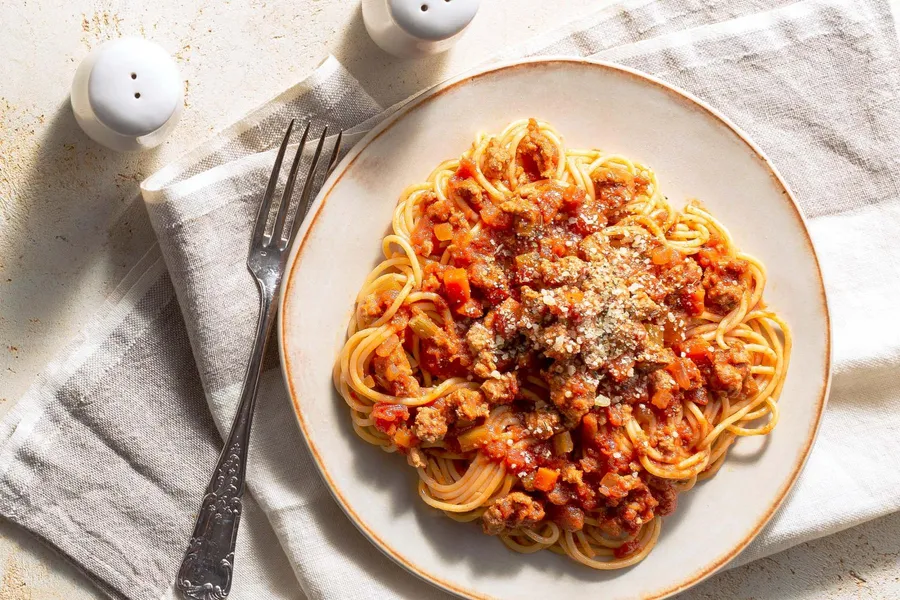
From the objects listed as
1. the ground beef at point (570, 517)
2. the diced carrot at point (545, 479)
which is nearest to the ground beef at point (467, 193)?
the diced carrot at point (545, 479)

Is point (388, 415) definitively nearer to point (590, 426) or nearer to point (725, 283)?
point (590, 426)

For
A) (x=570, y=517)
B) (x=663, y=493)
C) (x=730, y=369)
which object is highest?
(x=730, y=369)

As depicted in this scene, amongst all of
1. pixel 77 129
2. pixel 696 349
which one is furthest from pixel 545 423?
pixel 77 129

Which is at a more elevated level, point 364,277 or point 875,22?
point 364,277

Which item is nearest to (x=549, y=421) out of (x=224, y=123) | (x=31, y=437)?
(x=224, y=123)

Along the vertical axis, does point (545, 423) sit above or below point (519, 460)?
above

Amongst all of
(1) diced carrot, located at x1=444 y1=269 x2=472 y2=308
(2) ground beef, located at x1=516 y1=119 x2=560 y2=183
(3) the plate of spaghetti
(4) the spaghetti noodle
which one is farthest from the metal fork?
(2) ground beef, located at x1=516 y1=119 x2=560 y2=183

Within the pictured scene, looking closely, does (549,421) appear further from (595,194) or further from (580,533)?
(595,194)
